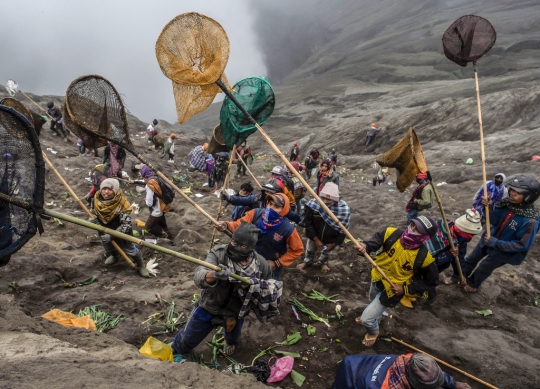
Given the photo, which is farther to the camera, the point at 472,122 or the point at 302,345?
the point at 472,122

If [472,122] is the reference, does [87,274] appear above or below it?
above

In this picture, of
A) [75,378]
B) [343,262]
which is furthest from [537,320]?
[75,378]

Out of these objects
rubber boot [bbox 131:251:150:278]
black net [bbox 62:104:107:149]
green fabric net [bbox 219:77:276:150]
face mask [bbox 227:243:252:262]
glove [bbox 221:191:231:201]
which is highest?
black net [bbox 62:104:107:149]

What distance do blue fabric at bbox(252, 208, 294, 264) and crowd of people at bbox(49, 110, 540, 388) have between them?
14 mm

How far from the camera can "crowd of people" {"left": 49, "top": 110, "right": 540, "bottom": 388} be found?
114 inches

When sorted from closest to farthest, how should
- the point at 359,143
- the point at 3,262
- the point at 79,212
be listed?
the point at 3,262, the point at 79,212, the point at 359,143

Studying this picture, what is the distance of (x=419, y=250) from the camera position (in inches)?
134

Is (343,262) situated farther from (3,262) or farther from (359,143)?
(359,143)

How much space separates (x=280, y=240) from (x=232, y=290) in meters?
1.16

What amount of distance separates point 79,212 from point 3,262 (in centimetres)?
625

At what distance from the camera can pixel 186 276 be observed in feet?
17.4

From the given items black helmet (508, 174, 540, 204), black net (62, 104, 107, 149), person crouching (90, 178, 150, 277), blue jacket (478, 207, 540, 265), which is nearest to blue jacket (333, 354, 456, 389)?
blue jacket (478, 207, 540, 265)

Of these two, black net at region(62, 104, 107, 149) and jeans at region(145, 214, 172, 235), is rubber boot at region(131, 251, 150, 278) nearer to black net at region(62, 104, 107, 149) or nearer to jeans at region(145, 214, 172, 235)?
jeans at region(145, 214, 172, 235)

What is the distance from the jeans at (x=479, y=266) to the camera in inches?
183
